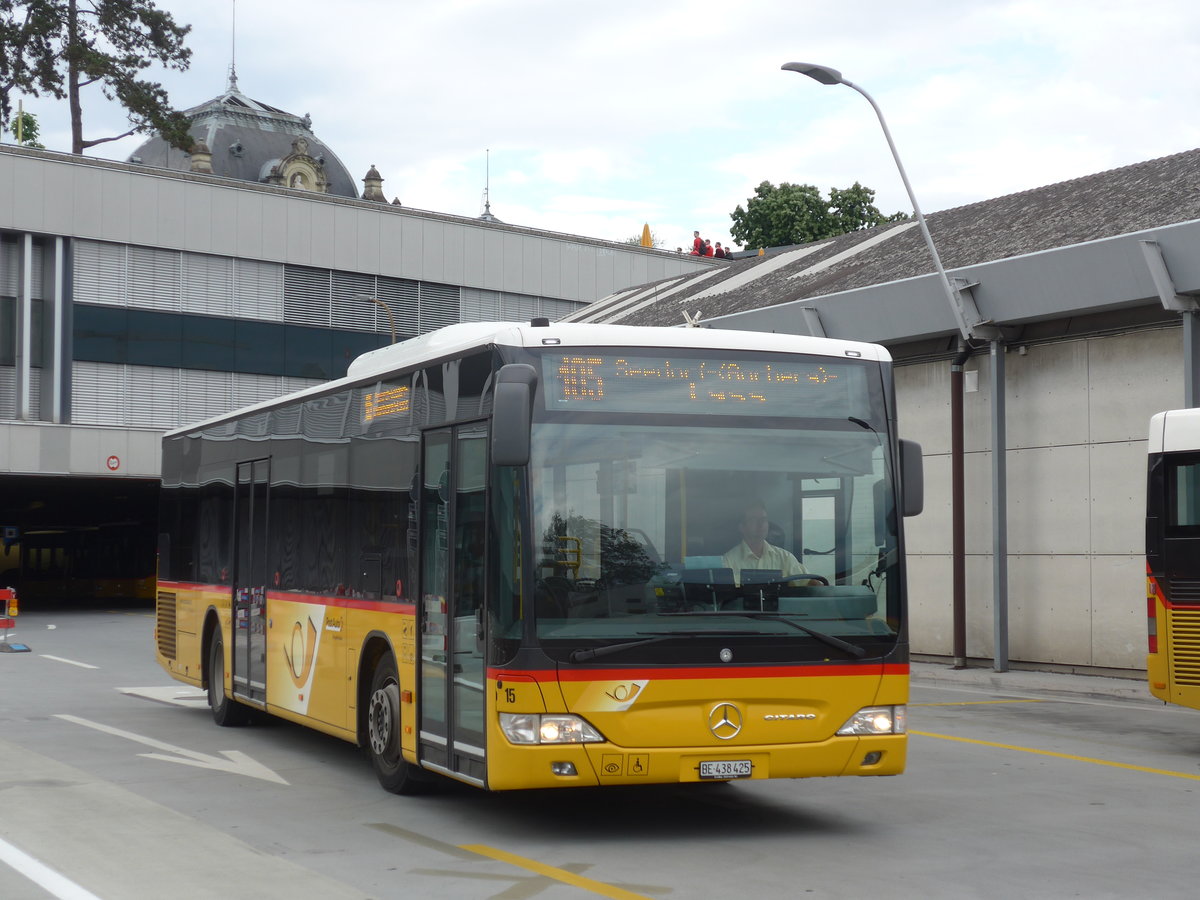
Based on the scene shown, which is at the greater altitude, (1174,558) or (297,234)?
(297,234)

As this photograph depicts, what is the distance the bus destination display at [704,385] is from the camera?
873 cm

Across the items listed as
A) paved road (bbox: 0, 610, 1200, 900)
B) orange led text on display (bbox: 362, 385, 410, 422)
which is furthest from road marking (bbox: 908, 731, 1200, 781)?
orange led text on display (bbox: 362, 385, 410, 422)

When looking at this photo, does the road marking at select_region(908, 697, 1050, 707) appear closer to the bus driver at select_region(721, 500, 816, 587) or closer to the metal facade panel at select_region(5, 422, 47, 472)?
the bus driver at select_region(721, 500, 816, 587)

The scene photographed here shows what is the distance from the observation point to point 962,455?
891 inches

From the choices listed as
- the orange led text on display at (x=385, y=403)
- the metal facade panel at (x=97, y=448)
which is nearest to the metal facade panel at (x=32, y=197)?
the metal facade panel at (x=97, y=448)

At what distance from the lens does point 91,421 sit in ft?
153

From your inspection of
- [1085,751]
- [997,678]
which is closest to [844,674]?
[1085,751]

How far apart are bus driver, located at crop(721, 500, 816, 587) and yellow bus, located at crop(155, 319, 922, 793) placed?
0.01 m

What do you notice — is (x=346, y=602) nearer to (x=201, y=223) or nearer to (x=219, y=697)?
(x=219, y=697)

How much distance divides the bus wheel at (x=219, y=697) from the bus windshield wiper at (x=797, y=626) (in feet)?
24.4

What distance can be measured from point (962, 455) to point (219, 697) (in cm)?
1187

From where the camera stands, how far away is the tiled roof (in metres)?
22.4

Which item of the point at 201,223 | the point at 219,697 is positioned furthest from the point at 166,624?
the point at 201,223

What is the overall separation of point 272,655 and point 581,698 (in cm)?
539
